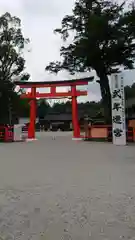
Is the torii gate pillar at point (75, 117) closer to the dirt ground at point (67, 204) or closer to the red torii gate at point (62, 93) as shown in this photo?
the red torii gate at point (62, 93)

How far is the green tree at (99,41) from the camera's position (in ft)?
92.3

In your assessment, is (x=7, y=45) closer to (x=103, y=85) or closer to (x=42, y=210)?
(x=103, y=85)

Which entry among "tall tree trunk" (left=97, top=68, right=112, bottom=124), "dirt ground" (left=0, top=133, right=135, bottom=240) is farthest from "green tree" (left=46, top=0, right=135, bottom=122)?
"dirt ground" (left=0, top=133, right=135, bottom=240)

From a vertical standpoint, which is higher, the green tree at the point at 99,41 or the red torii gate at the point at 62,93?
the green tree at the point at 99,41

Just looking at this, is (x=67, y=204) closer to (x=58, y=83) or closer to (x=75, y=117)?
(x=75, y=117)

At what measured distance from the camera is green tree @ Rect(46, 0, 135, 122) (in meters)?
28.1

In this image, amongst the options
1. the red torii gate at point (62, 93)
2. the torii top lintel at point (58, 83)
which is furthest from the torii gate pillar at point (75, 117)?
the torii top lintel at point (58, 83)

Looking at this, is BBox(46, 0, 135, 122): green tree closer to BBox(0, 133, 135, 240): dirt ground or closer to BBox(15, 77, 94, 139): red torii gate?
BBox(15, 77, 94, 139): red torii gate

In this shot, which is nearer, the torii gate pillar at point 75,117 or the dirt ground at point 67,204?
the dirt ground at point 67,204

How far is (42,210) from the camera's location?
5.57 meters

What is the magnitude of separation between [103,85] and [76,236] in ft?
95.1

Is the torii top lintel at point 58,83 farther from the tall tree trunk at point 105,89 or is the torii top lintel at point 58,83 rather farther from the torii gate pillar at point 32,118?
the tall tree trunk at point 105,89

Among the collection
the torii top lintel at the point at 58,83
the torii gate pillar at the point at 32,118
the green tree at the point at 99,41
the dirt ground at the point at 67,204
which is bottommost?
the dirt ground at the point at 67,204

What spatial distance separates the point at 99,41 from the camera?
28906 millimetres
